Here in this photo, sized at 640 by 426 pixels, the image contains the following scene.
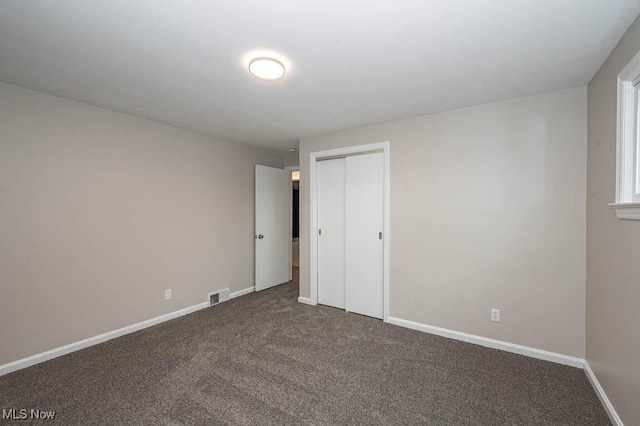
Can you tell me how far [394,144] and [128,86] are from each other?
2.64 meters

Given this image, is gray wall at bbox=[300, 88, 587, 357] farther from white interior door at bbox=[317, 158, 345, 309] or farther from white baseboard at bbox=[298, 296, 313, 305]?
white baseboard at bbox=[298, 296, 313, 305]

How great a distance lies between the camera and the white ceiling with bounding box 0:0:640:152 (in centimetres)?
146

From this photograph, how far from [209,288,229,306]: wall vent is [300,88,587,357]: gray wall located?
2365mm

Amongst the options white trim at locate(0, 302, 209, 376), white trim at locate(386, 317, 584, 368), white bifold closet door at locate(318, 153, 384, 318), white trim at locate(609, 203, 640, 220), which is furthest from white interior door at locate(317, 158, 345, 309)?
white trim at locate(609, 203, 640, 220)

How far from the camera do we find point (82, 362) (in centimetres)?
240

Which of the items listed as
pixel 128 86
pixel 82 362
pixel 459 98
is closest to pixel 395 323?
pixel 459 98

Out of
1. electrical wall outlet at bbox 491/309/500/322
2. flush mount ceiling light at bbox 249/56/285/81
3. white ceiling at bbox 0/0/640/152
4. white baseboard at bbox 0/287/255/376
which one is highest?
white ceiling at bbox 0/0/640/152

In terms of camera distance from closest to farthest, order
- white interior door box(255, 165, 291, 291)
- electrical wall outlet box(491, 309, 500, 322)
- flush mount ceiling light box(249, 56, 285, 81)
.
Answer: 1. flush mount ceiling light box(249, 56, 285, 81)
2. electrical wall outlet box(491, 309, 500, 322)
3. white interior door box(255, 165, 291, 291)

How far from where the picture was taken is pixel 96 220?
9.09ft

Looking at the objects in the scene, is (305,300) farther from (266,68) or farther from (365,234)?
(266,68)

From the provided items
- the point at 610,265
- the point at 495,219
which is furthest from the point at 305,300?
the point at 610,265

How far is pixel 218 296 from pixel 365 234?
2.26 metres

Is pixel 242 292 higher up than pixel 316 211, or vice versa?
pixel 316 211

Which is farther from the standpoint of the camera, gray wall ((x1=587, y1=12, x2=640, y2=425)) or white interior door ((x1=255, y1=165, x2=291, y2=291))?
white interior door ((x1=255, y1=165, x2=291, y2=291))
